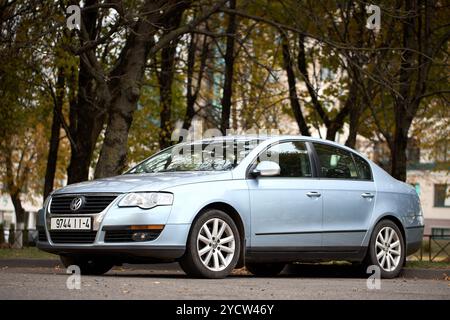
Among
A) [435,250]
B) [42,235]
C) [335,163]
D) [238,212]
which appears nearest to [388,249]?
[335,163]

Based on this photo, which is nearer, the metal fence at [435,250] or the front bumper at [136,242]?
the front bumper at [136,242]

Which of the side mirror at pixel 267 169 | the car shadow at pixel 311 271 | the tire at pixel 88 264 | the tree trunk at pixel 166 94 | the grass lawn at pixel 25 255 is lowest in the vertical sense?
the grass lawn at pixel 25 255

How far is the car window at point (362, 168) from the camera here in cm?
1223

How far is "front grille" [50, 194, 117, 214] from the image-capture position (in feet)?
33.0

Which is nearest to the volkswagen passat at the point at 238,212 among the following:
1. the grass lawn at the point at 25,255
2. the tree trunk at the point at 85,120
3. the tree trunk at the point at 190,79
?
the grass lawn at the point at 25,255

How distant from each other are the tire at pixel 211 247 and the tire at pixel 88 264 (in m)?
1.28

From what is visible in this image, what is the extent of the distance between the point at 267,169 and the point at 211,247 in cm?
111

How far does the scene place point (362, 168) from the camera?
12281mm

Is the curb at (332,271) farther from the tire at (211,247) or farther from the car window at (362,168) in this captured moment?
the tire at (211,247)

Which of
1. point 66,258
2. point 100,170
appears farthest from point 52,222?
point 100,170

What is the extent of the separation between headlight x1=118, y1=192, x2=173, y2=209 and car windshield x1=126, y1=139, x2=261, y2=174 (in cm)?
106

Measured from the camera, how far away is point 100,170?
639 inches
